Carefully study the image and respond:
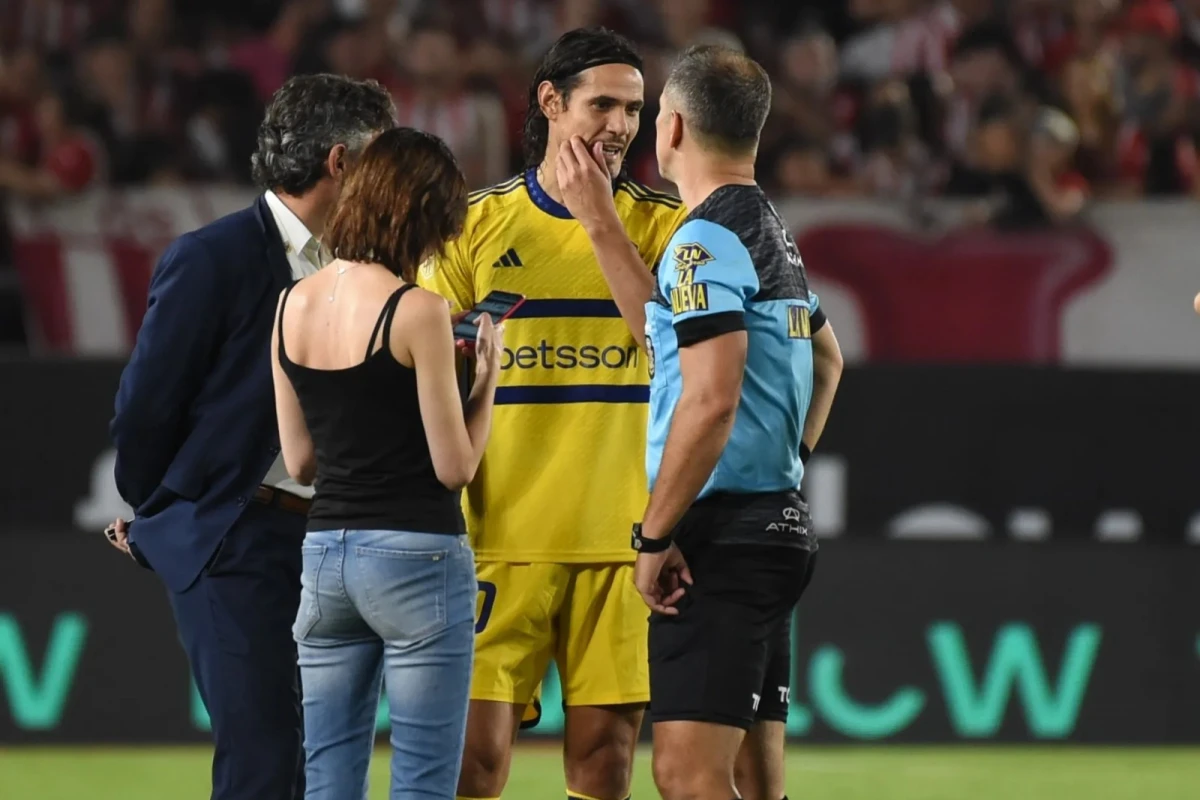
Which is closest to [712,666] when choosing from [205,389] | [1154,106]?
[205,389]

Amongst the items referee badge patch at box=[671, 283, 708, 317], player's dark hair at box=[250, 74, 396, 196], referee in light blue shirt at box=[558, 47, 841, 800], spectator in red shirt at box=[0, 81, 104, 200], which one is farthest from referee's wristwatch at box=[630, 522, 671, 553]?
spectator in red shirt at box=[0, 81, 104, 200]

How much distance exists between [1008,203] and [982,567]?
1883 millimetres

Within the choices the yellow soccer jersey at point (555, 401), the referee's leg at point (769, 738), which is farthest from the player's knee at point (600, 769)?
the yellow soccer jersey at point (555, 401)

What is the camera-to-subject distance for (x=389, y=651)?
4133 millimetres

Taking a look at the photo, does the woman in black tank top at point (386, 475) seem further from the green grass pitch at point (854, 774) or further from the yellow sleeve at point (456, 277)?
the green grass pitch at point (854, 774)

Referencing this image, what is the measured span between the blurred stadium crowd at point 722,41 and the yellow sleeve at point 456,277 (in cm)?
453

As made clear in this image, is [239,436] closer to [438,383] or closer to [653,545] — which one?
[438,383]

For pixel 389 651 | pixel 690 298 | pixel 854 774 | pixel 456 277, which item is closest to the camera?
pixel 389 651

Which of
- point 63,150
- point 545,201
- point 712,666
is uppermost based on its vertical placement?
point 63,150

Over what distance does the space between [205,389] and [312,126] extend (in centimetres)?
66

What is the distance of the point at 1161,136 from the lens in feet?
33.9

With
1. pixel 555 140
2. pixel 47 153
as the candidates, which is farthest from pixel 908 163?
pixel 555 140

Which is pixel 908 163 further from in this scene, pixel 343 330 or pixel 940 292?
pixel 343 330

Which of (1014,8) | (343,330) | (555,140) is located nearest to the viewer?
(343,330)
